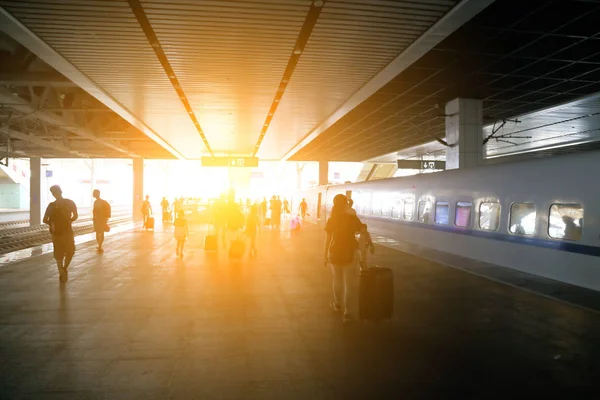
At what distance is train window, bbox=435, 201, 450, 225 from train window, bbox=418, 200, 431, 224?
546mm

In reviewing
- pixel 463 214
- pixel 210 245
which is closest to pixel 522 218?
pixel 463 214

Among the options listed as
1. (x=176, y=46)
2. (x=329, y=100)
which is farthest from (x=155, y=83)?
(x=329, y=100)

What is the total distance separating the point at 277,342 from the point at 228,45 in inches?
304

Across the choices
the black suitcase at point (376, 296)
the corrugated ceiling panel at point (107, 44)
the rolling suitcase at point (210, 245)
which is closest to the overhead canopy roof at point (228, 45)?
the corrugated ceiling panel at point (107, 44)

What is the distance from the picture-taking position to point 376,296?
5.98 meters

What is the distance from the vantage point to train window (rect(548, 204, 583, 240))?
7685 millimetres

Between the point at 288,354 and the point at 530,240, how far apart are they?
21.4ft

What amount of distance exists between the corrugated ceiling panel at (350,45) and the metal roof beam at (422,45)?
144mm

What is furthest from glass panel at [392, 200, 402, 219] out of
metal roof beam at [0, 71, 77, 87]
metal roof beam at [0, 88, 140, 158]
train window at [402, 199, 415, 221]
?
metal roof beam at [0, 88, 140, 158]

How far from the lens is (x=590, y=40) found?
1009 centimetres

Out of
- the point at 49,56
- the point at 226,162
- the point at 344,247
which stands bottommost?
the point at 344,247

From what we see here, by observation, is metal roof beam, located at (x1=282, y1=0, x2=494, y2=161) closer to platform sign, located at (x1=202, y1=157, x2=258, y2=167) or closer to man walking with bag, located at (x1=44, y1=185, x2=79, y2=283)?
man walking with bag, located at (x1=44, y1=185, x2=79, y2=283)

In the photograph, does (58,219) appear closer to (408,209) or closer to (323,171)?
(408,209)

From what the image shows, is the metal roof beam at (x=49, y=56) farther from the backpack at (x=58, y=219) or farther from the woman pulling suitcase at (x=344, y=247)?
the woman pulling suitcase at (x=344, y=247)
